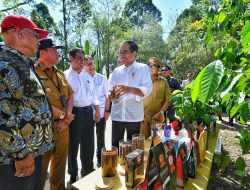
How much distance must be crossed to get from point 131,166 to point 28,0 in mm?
18909

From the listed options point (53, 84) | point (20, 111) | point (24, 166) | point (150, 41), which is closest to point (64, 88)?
point (53, 84)

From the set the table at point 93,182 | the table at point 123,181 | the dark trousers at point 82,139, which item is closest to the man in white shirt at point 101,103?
the dark trousers at point 82,139

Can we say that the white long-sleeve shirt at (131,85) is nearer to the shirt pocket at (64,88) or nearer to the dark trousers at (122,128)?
the dark trousers at (122,128)

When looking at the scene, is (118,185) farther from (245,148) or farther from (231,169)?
(231,169)

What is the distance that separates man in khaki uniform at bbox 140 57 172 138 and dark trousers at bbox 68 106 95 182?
2.66 feet

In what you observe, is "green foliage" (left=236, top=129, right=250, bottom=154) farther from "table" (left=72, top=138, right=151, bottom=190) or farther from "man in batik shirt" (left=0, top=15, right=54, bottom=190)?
"man in batik shirt" (left=0, top=15, right=54, bottom=190)

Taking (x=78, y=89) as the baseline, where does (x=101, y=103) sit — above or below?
below

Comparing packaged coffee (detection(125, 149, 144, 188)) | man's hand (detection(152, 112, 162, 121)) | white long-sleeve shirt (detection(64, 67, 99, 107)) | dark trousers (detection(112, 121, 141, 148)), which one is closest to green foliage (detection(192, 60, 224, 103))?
packaged coffee (detection(125, 149, 144, 188))

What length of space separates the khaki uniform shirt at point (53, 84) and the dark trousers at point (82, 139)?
0.52 metres

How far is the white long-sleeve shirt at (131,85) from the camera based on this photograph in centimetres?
310

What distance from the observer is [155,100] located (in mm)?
3998

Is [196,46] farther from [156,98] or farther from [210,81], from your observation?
[210,81]

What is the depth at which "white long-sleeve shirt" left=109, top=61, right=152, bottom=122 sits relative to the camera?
3102 millimetres

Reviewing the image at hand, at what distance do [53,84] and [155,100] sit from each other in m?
1.77
